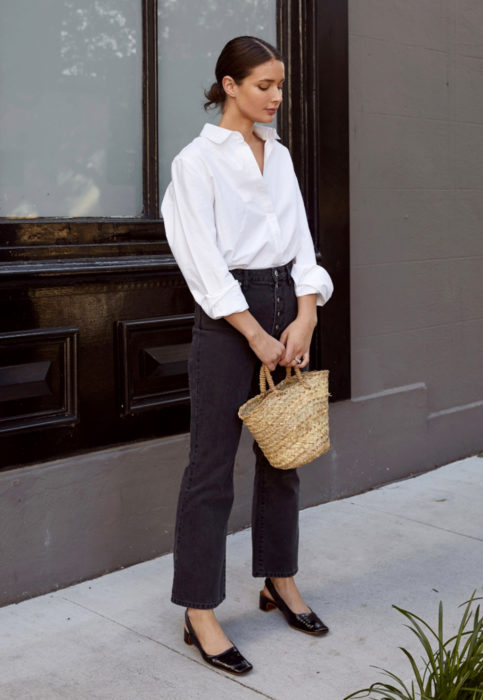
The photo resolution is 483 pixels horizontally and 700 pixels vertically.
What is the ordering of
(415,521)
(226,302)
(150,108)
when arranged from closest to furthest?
1. (226,302)
2. (150,108)
3. (415,521)

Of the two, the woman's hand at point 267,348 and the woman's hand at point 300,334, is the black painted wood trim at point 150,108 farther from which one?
the woman's hand at point 267,348

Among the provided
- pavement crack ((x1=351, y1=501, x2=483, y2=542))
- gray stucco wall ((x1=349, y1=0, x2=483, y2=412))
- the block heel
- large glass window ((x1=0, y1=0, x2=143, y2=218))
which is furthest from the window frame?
the block heel

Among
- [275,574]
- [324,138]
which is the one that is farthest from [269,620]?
[324,138]

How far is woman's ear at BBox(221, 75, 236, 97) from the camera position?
3.39 meters

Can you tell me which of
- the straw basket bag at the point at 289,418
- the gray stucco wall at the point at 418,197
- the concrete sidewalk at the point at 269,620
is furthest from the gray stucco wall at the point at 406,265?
the straw basket bag at the point at 289,418

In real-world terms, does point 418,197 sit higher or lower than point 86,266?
higher

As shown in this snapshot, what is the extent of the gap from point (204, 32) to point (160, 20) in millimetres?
291

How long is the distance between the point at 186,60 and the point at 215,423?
218 cm

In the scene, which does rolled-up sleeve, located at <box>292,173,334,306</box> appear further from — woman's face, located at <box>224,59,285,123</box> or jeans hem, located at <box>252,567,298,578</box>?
jeans hem, located at <box>252,567,298,578</box>

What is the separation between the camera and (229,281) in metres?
3.25

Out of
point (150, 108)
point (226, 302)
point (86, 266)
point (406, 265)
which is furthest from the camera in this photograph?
point (406, 265)

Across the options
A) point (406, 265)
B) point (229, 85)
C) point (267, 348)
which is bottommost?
point (267, 348)

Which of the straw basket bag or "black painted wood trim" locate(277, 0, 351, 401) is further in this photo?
"black painted wood trim" locate(277, 0, 351, 401)

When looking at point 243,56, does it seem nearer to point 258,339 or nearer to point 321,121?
point 258,339
